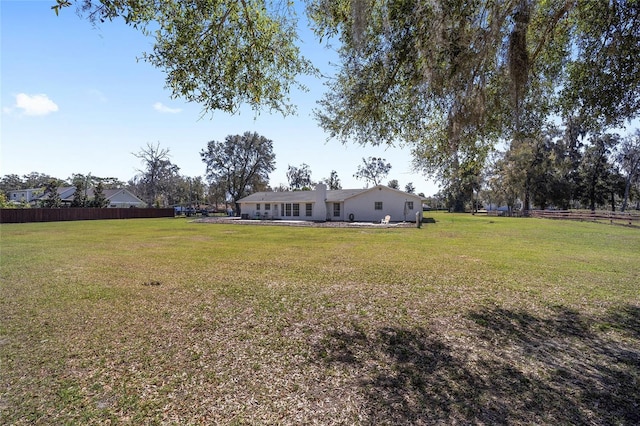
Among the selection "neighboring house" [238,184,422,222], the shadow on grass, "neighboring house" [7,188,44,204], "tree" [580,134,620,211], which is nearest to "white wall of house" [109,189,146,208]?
"neighboring house" [7,188,44,204]

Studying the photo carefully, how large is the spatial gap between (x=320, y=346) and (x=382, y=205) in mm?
29576

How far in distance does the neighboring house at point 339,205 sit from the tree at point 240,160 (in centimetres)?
1789

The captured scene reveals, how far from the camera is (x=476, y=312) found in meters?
5.45

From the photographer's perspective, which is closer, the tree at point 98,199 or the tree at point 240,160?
the tree at point 98,199

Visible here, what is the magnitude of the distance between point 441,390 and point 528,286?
515 cm

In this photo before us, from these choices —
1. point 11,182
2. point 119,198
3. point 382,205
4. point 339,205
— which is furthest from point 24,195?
point 382,205

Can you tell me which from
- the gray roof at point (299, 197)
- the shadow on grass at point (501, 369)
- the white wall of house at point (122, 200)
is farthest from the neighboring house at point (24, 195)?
the shadow on grass at point (501, 369)

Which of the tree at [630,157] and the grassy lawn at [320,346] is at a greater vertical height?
the tree at [630,157]

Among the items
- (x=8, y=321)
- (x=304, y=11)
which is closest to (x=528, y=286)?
(x=304, y=11)

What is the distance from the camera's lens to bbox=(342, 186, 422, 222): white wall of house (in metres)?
32.2

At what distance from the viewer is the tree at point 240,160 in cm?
5512

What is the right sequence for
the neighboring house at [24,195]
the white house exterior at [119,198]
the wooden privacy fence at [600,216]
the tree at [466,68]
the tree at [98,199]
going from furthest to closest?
the neighboring house at [24,195]
the white house exterior at [119,198]
the tree at [98,199]
the wooden privacy fence at [600,216]
the tree at [466,68]

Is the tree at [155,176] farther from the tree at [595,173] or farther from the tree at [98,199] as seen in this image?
the tree at [595,173]

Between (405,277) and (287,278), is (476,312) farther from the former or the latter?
(287,278)
